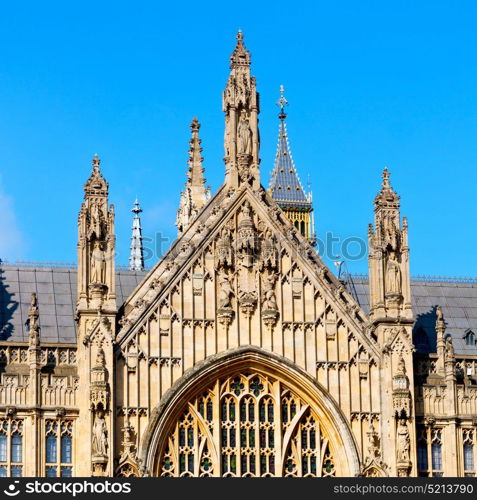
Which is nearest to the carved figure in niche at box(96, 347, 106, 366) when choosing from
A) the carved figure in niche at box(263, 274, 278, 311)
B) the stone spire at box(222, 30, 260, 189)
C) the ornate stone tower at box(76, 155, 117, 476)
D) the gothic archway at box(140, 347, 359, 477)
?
the ornate stone tower at box(76, 155, 117, 476)

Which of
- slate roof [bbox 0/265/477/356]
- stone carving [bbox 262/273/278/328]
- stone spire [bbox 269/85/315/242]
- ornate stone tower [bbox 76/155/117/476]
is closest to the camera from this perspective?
ornate stone tower [bbox 76/155/117/476]

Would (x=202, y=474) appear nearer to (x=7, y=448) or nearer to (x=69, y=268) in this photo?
(x=7, y=448)

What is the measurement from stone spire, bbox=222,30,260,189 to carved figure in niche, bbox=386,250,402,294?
5.91m

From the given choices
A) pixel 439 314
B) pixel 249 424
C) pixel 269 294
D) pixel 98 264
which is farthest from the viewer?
pixel 439 314

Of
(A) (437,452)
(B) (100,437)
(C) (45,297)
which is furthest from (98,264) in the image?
(A) (437,452)

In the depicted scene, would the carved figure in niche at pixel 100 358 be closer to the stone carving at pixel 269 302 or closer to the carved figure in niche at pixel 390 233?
the stone carving at pixel 269 302

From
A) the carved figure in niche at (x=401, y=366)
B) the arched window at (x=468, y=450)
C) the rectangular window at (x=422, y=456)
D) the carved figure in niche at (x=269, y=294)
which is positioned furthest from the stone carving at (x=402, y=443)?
the carved figure in niche at (x=269, y=294)

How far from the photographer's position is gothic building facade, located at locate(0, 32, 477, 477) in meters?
71.8

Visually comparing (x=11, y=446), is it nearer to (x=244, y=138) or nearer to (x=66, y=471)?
(x=66, y=471)

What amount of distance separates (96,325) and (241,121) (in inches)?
410

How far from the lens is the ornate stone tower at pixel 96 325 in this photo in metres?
70.8

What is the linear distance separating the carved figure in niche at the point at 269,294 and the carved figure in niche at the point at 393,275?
449 centimetres

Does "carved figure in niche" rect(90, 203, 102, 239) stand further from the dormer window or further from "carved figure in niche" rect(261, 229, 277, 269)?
the dormer window

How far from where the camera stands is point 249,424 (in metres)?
73.0
